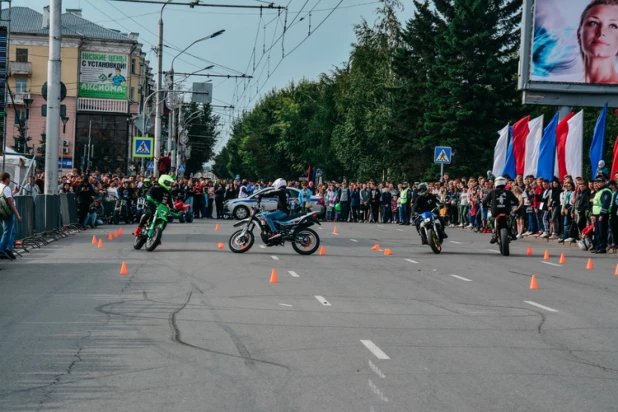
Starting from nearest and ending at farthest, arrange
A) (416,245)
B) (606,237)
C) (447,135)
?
(606,237) → (416,245) → (447,135)

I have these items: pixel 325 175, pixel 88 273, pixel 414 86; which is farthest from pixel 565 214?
pixel 325 175

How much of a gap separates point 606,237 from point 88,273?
14.2 m

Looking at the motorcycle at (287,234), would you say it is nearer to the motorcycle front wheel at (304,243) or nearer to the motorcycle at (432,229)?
the motorcycle front wheel at (304,243)

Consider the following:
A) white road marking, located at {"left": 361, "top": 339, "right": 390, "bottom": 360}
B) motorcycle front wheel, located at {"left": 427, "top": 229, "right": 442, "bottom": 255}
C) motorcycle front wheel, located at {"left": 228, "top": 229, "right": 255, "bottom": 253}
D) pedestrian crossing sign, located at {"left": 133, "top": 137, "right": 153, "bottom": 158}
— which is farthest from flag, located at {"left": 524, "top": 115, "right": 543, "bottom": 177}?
white road marking, located at {"left": 361, "top": 339, "right": 390, "bottom": 360}

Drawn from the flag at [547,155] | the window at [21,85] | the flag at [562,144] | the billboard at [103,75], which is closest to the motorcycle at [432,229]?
the flag at [547,155]

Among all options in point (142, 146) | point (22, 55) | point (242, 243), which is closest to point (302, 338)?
point (242, 243)

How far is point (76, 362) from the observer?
27.1ft

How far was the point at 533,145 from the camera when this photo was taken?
36.3 m

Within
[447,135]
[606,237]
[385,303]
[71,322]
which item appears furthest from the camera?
[447,135]

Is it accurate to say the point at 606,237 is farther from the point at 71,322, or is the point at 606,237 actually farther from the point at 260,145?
the point at 260,145

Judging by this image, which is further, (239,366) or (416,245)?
(416,245)

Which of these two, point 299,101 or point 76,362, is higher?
point 299,101

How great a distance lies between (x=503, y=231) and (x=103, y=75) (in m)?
60.0

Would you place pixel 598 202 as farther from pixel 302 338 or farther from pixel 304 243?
pixel 302 338
